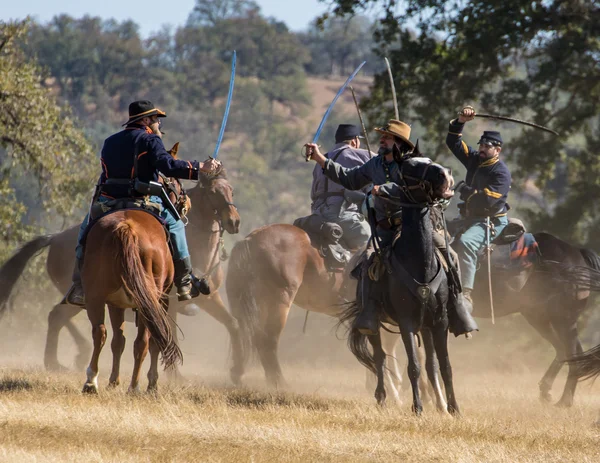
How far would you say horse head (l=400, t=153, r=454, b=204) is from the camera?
9.70 m

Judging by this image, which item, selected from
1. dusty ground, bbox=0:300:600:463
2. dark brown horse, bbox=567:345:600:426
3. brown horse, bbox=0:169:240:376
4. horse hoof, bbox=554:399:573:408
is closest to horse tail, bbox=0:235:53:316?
brown horse, bbox=0:169:240:376

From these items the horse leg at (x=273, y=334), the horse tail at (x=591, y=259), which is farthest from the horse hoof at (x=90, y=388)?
the horse tail at (x=591, y=259)

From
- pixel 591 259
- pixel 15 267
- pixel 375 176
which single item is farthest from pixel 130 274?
pixel 591 259

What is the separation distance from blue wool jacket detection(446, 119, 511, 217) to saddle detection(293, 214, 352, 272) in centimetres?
176

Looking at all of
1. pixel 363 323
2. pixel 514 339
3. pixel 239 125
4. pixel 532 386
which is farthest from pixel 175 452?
pixel 239 125

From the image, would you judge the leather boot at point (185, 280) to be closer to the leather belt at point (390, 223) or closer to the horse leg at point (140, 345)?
the horse leg at point (140, 345)

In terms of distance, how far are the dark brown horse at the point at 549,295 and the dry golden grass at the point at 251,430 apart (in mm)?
3006

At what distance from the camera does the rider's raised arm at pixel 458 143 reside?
12.4 m

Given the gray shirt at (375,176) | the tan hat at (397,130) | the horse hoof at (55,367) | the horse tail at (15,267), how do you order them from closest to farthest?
1. the tan hat at (397,130)
2. the gray shirt at (375,176)
3. the horse hoof at (55,367)
4. the horse tail at (15,267)

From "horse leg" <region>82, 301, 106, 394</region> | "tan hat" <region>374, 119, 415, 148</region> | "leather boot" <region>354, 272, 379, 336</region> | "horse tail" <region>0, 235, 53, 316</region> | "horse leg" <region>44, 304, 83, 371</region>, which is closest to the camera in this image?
"horse leg" <region>82, 301, 106, 394</region>

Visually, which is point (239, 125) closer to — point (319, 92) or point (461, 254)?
point (319, 92)

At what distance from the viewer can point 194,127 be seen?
104 metres

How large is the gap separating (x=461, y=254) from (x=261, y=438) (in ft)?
19.2

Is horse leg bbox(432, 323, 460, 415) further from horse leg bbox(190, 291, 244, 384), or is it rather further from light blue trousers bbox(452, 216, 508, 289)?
horse leg bbox(190, 291, 244, 384)
